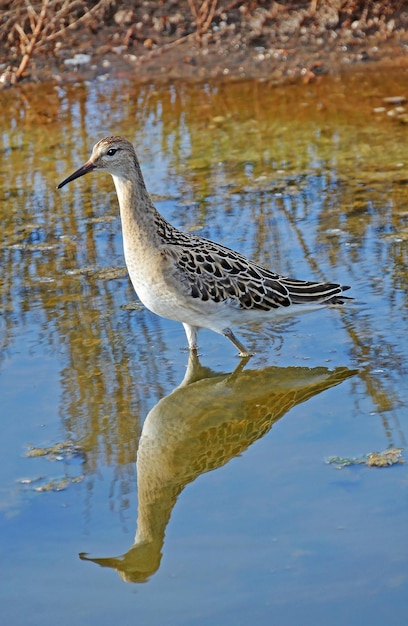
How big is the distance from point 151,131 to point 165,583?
798 centimetres

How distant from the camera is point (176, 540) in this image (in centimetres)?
565

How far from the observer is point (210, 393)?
744 centimetres

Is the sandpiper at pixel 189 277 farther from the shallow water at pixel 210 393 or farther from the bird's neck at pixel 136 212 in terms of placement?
the shallow water at pixel 210 393

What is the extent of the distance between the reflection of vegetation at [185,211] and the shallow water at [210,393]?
1.0 inches

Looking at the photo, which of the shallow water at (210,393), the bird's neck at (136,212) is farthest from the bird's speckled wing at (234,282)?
the shallow water at (210,393)

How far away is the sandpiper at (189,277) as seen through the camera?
7.52 meters

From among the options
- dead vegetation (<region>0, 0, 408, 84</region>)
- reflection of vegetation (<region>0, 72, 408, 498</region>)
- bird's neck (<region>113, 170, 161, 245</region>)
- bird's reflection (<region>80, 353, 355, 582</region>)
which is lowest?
bird's reflection (<region>80, 353, 355, 582</region>)

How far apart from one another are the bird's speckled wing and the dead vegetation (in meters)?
7.39

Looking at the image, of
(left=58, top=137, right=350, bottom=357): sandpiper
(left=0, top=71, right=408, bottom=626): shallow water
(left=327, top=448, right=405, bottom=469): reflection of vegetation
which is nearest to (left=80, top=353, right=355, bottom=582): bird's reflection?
(left=0, top=71, right=408, bottom=626): shallow water

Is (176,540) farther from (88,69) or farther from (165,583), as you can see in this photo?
(88,69)

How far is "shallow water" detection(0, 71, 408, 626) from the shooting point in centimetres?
530

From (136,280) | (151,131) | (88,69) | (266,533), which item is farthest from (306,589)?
(88,69)

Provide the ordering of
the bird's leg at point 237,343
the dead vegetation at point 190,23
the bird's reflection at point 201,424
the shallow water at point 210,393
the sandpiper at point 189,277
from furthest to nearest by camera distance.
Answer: the dead vegetation at point 190,23 → the bird's leg at point 237,343 → the sandpiper at point 189,277 → the bird's reflection at point 201,424 → the shallow water at point 210,393

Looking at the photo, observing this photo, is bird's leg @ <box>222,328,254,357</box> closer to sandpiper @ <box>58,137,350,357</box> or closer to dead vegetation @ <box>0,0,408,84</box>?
sandpiper @ <box>58,137,350,357</box>
